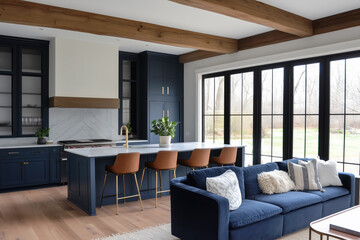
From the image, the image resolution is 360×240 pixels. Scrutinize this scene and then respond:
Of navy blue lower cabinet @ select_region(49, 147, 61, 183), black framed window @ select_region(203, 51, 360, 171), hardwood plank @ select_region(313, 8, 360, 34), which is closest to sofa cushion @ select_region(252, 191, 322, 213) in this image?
black framed window @ select_region(203, 51, 360, 171)

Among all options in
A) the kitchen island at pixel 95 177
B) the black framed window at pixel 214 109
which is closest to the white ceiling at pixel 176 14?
the black framed window at pixel 214 109

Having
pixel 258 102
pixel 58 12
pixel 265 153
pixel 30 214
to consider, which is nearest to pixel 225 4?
pixel 58 12

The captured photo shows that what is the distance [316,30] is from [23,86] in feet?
18.8

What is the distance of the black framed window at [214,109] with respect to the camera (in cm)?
740

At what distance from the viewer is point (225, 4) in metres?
3.95

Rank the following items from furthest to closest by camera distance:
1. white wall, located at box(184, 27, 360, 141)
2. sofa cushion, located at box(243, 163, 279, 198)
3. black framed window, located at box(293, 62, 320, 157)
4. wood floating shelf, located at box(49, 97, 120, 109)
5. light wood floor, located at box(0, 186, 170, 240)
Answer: wood floating shelf, located at box(49, 97, 120, 109), black framed window, located at box(293, 62, 320, 157), white wall, located at box(184, 27, 360, 141), sofa cushion, located at box(243, 163, 279, 198), light wood floor, located at box(0, 186, 170, 240)

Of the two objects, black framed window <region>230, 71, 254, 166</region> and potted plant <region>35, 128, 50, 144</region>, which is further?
black framed window <region>230, 71, 254, 166</region>

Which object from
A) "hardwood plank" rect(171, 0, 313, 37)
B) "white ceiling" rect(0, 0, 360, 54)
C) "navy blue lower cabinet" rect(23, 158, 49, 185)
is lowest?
"navy blue lower cabinet" rect(23, 158, 49, 185)

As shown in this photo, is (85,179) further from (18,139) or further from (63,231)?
(18,139)

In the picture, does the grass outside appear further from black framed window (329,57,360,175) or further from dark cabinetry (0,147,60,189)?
dark cabinetry (0,147,60,189)

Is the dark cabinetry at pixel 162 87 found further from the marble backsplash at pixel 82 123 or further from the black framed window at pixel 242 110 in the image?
the black framed window at pixel 242 110

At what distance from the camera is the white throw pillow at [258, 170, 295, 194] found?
13.5 feet

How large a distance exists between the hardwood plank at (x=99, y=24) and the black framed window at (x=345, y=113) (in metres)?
2.27

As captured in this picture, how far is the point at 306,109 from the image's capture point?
18.4 feet
